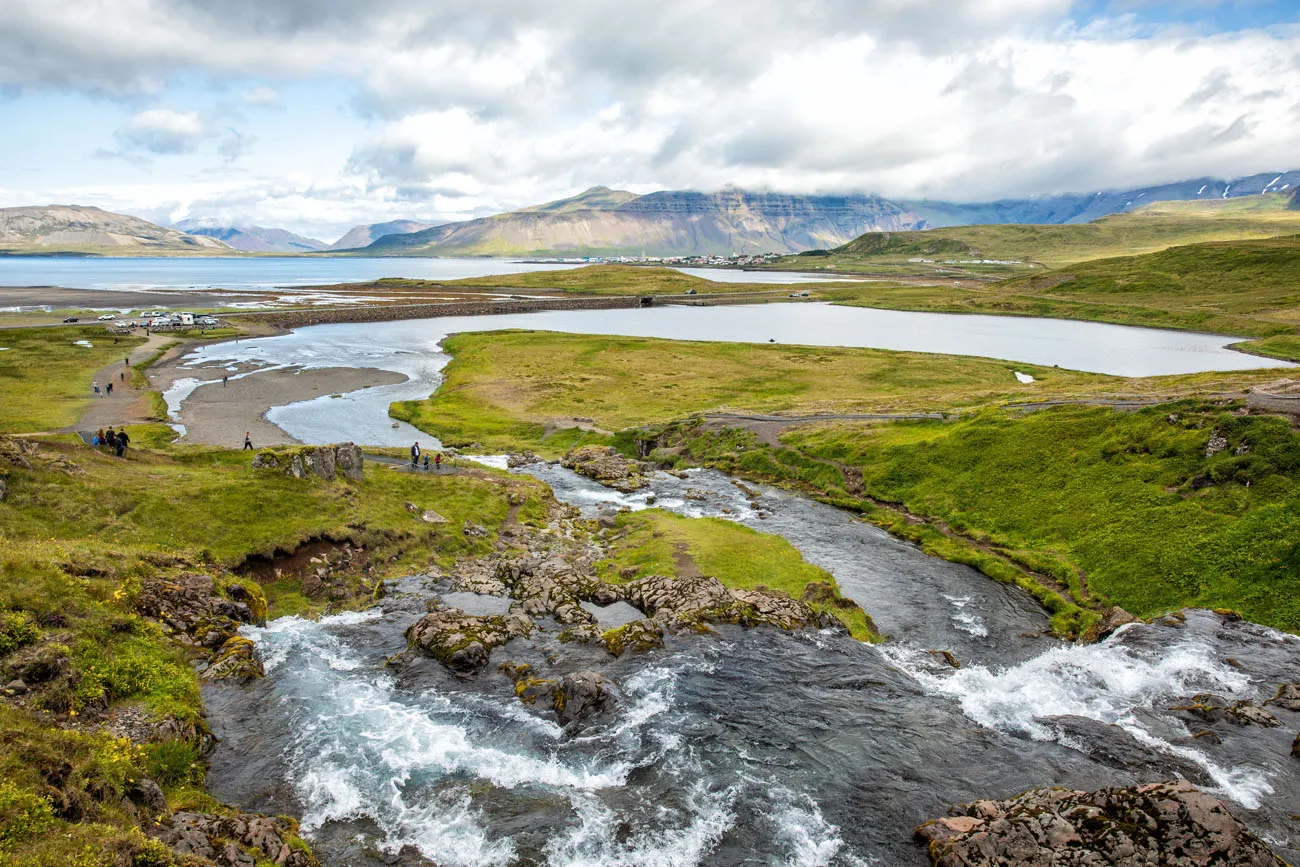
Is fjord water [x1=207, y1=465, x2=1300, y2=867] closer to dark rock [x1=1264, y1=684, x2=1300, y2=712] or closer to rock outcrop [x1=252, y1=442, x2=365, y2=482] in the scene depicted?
dark rock [x1=1264, y1=684, x2=1300, y2=712]

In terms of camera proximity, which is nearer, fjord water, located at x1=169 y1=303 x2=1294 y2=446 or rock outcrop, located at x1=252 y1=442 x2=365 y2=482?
rock outcrop, located at x1=252 y1=442 x2=365 y2=482

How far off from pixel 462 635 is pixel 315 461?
2420cm

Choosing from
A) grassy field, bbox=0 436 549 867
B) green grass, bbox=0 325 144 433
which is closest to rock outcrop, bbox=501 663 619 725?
grassy field, bbox=0 436 549 867

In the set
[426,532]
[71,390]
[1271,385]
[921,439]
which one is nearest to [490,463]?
[426,532]

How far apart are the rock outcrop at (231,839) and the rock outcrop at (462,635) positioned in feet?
38.1

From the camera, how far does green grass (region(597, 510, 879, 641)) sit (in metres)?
43.5

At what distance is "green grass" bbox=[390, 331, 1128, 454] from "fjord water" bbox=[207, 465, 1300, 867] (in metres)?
54.7

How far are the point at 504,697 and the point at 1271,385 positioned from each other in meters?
78.6

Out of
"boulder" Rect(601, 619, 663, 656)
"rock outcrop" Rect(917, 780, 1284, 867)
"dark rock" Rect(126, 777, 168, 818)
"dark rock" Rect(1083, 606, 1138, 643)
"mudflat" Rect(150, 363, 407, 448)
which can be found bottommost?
"dark rock" Rect(1083, 606, 1138, 643)

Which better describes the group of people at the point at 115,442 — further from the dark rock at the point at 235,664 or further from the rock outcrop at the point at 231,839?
the rock outcrop at the point at 231,839

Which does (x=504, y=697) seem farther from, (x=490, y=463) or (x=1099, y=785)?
(x=490, y=463)

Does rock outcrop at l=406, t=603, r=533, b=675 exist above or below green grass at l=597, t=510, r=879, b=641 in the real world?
above

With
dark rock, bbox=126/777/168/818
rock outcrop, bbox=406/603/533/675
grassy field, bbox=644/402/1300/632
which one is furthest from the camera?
grassy field, bbox=644/402/1300/632

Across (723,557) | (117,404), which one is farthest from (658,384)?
(117,404)
